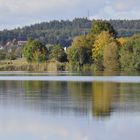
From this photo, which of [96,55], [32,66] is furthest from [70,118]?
[32,66]

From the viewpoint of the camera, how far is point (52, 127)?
21.8 m

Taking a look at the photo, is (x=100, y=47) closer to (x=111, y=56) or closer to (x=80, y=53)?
(x=80, y=53)

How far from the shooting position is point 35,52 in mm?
118312

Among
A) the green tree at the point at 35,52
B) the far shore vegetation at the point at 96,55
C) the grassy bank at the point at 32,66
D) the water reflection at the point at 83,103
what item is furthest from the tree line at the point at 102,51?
the water reflection at the point at 83,103

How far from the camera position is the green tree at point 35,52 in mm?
114562

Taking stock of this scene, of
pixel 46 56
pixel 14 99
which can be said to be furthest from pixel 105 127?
pixel 46 56

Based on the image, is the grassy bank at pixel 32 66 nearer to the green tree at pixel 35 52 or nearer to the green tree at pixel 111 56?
the green tree at pixel 35 52

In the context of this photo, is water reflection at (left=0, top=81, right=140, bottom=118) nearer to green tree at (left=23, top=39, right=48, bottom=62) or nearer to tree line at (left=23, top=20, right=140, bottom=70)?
tree line at (left=23, top=20, right=140, bottom=70)

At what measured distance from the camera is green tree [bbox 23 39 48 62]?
114562mm

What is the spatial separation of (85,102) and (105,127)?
10.1 m

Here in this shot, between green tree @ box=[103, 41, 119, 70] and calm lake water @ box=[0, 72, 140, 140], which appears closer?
calm lake water @ box=[0, 72, 140, 140]

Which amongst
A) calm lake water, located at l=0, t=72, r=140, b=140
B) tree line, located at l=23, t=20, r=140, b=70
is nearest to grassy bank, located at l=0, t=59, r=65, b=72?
tree line, located at l=23, t=20, r=140, b=70

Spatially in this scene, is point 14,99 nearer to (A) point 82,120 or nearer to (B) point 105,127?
(A) point 82,120

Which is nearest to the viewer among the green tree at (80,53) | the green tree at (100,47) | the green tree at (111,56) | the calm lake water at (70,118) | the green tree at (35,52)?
the calm lake water at (70,118)
